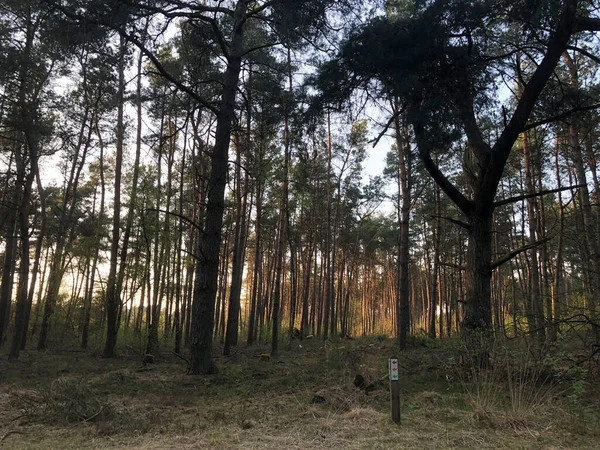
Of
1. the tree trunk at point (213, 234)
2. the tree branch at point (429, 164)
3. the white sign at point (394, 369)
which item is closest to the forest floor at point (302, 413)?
the white sign at point (394, 369)

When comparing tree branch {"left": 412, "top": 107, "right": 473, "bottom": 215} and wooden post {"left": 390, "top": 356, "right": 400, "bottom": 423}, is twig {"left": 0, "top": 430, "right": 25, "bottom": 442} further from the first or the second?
tree branch {"left": 412, "top": 107, "right": 473, "bottom": 215}

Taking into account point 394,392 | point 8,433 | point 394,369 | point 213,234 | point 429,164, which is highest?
point 429,164

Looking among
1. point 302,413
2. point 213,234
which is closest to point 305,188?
point 213,234

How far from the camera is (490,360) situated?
18.7 feet

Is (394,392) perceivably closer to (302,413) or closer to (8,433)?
(302,413)

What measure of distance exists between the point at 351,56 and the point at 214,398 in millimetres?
6054

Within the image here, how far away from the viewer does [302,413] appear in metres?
4.86

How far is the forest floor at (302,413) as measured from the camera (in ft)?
12.3

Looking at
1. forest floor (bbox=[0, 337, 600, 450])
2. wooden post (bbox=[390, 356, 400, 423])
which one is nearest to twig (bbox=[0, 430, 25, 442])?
forest floor (bbox=[0, 337, 600, 450])

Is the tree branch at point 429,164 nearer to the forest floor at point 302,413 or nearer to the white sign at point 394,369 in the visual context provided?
the forest floor at point 302,413

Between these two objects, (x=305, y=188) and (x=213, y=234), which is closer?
(x=213, y=234)

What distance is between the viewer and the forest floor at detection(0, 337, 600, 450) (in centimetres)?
376

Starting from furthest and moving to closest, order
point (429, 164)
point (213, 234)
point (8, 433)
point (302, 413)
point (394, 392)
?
point (213, 234) < point (429, 164) < point (302, 413) < point (394, 392) < point (8, 433)

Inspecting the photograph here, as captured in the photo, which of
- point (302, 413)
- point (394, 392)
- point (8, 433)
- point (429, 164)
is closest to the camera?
point (8, 433)
